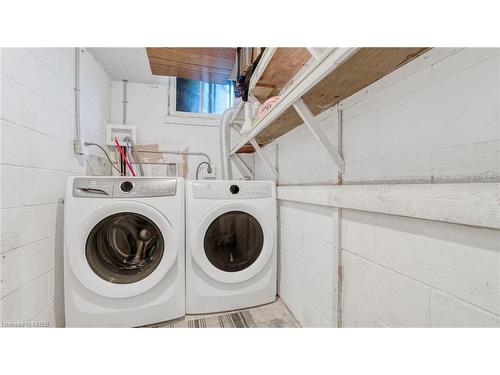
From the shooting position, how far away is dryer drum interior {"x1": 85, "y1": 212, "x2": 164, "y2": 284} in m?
1.12

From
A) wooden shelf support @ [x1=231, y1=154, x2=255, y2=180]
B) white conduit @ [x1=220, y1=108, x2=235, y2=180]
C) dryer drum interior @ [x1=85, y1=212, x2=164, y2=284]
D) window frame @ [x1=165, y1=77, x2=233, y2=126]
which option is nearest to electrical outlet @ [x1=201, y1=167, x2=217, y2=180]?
white conduit @ [x1=220, y1=108, x2=235, y2=180]

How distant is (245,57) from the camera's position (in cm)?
135

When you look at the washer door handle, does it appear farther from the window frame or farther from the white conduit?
the window frame

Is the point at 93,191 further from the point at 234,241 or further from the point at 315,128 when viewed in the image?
the point at 315,128

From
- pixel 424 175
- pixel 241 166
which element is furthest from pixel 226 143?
pixel 424 175

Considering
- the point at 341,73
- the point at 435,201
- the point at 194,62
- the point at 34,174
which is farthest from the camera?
the point at 194,62

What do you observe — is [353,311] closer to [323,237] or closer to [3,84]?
[323,237]

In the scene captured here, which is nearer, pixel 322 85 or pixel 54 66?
pixel 322 85

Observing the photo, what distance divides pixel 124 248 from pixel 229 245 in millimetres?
663

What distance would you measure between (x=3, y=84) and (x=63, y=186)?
0.59 meters

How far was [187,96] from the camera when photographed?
227cm

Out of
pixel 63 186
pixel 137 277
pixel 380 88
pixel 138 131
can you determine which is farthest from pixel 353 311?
pixel 138 131

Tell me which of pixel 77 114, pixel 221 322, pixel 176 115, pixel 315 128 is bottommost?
pixel 221 322

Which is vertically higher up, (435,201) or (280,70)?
(280,70)
